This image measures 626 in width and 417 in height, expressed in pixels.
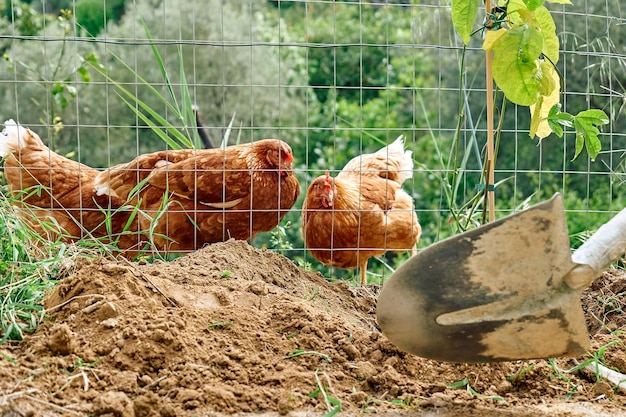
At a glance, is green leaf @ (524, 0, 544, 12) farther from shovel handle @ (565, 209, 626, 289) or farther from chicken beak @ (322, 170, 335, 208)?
chicken beak @ (322, 170, 335, 208)

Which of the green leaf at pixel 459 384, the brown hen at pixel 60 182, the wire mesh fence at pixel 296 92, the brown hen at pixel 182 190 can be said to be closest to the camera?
the green leaf at pixel 459 384

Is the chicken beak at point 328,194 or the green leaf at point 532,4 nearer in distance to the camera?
the green leaf at point 532,4

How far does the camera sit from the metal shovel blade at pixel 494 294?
2.03m

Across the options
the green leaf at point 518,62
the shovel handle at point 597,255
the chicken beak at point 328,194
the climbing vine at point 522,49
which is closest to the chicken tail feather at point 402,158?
the chicken beak at point 328,194

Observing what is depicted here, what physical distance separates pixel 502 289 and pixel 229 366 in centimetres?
88

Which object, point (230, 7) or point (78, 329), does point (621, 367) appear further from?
point (230, 7)

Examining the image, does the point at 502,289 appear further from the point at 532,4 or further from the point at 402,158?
the point at 402,158

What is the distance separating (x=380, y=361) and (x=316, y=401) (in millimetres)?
373

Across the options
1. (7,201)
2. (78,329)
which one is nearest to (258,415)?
(78,329)

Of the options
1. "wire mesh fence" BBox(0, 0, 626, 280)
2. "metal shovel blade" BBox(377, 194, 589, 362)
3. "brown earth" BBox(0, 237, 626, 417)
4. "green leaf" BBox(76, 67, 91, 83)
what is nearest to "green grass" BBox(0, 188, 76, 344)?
"brown earth" BBox(0, 237, 626, 417)

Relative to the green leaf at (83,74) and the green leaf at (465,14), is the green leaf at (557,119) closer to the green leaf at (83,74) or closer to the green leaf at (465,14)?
the green leaf at (465,14)

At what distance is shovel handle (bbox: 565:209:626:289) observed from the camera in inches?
79.7

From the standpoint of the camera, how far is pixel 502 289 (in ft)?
6.82

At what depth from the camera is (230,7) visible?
11.3 meters
